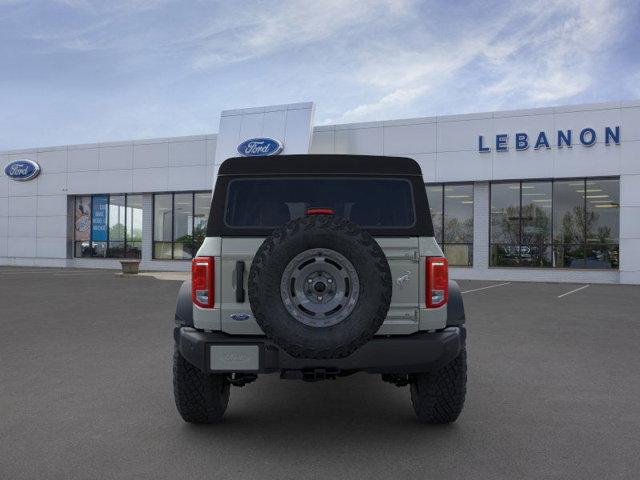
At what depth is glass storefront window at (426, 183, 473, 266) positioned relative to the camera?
82.0 ft

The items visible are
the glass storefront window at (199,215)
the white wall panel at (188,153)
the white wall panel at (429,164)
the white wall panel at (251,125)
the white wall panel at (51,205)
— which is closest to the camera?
the white wall panel at (429,164)

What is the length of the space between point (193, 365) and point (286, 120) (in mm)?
23109

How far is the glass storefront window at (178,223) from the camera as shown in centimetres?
2977

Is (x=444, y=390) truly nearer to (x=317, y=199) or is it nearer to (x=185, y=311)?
(x=317, y=199)

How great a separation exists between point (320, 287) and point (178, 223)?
27.3 meters

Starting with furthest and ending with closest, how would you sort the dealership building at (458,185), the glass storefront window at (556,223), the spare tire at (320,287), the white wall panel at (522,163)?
the white wall panel at (522,163) < the glass storefront window at (556,223) < the dealership building at (458,185) < the spare tire at (320,287)

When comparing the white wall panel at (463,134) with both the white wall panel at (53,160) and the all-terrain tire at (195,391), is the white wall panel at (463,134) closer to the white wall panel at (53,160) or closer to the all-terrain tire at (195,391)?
the white wall panel at (53,160)

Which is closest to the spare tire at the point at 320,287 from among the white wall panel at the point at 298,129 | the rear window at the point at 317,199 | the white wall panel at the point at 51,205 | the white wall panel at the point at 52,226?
the rear window at the point at 317,199

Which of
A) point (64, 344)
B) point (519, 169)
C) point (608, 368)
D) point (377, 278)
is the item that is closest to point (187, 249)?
point (519, 169)

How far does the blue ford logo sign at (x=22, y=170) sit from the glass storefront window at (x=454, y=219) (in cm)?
2183

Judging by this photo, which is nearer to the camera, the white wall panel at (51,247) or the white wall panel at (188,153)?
the white wall panel at (188,153)

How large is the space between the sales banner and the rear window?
29508 mm

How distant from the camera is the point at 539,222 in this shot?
78.3 ft

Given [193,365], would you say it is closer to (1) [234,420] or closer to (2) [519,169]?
(1) [234,420]
